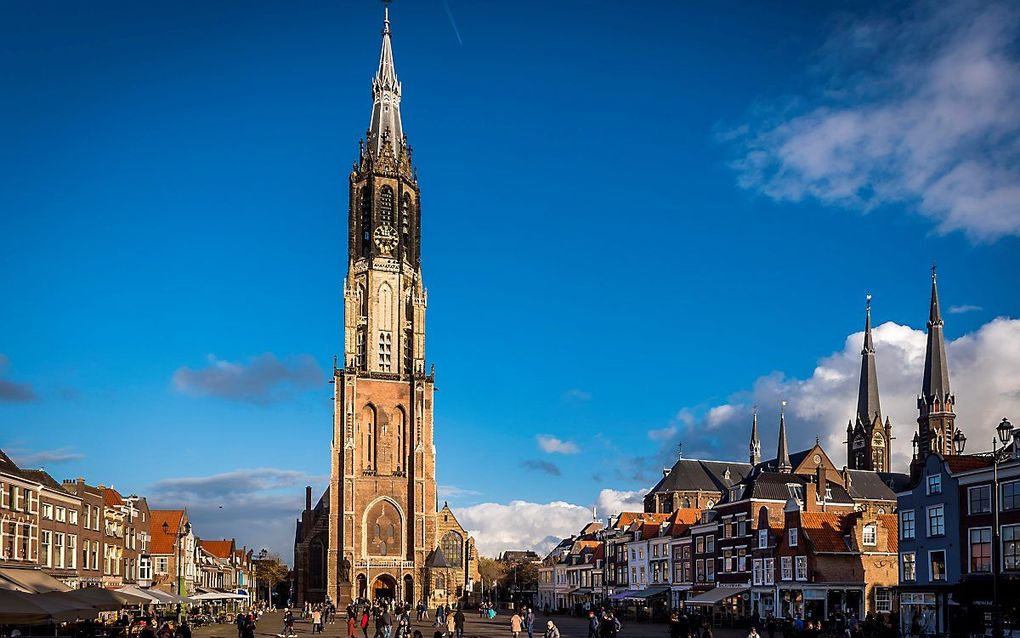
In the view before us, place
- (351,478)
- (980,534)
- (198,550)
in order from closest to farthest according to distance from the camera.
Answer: (980,534) → (198,550) → (351,478)

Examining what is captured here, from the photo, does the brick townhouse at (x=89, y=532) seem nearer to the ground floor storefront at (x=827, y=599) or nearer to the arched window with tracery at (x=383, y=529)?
the ground floor storefront at (x=827, y=599)

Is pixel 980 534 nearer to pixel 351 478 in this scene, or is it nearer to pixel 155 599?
pixel 155 599

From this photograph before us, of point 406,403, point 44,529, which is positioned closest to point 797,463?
point 406,403

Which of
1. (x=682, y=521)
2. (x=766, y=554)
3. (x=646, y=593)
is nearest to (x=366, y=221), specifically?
(x=682, y=521)

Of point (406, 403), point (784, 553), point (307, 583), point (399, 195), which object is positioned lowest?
point (307, 583)

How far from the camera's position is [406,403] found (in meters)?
116

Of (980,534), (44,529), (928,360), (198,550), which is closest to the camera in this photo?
(980,534)

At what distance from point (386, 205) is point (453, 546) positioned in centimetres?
3962

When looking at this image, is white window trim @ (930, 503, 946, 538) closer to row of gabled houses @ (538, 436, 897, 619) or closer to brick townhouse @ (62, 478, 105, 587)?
row of gabled houses @ (538, 436, 897, 619)

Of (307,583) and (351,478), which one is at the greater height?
(351,478)

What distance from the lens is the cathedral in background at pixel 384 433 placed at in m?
110

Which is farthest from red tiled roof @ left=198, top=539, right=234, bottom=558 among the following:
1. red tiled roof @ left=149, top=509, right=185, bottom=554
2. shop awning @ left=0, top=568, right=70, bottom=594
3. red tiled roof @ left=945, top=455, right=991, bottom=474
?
red tiled roof @ left=945, top=455, right=991, bottom=474

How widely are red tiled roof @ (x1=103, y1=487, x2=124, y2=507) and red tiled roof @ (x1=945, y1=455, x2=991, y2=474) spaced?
5226cm

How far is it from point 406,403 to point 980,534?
75.1 m
